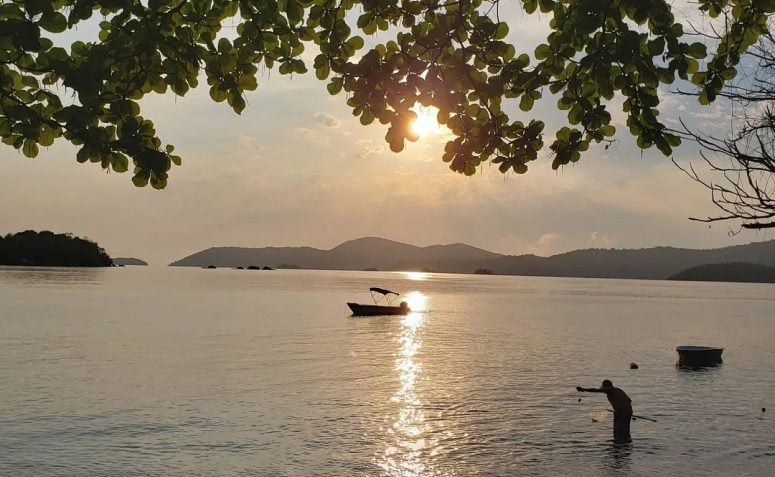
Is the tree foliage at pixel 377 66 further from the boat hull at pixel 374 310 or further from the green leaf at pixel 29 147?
the boat hull at pixel 374 310

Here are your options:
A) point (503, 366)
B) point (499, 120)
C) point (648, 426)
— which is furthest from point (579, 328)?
point (499, 120)

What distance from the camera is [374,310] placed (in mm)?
95062

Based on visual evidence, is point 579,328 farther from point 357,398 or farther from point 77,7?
point 77,7

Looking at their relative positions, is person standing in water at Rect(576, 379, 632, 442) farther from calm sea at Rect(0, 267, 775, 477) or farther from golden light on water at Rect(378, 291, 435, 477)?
golden light on water at Rect(378, 291, 435, 477)

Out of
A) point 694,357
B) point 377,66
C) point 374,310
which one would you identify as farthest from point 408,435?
point 374,310

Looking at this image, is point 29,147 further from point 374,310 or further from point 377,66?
point 374,310

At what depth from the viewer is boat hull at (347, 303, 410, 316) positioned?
9372 cm

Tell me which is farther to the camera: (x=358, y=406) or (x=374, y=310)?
(x=374, y=310)

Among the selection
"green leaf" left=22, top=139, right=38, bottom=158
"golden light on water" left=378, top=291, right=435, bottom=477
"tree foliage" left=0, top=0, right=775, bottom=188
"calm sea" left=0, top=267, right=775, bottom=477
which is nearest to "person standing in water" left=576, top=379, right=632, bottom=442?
"calm sea" left=0, top=267, right=775, bottom=477

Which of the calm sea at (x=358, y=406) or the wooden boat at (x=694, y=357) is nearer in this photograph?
the calm sea at (x=358, y=406)

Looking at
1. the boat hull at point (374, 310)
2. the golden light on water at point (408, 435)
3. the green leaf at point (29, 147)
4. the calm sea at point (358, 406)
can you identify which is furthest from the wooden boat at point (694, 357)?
the boat hull at point (374, 310)

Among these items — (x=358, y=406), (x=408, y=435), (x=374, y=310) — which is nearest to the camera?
(x=408, y=435)

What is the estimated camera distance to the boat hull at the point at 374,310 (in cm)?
9372

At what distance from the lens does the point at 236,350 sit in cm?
5306
